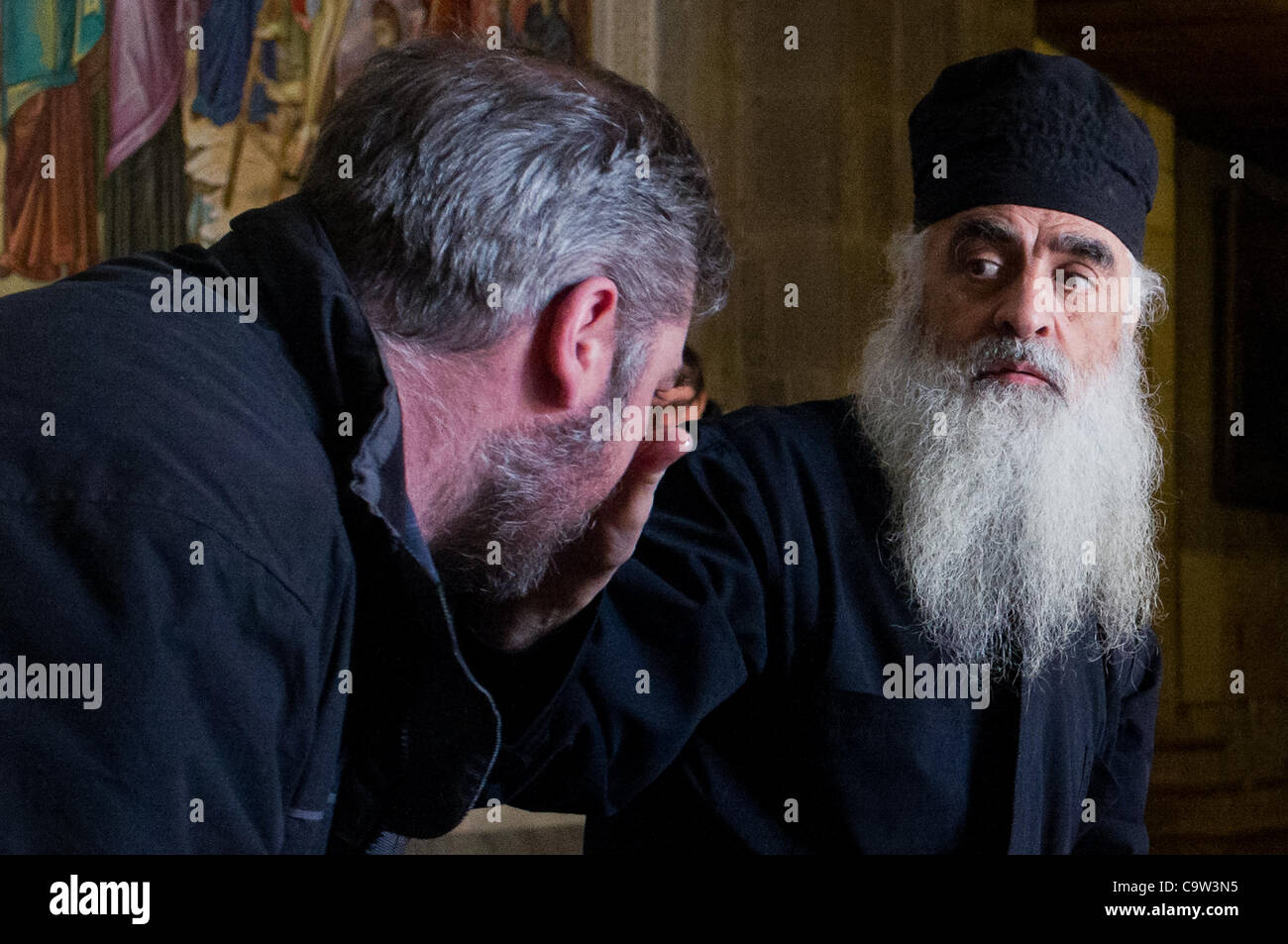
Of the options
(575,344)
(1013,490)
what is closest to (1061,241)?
(1013,490)

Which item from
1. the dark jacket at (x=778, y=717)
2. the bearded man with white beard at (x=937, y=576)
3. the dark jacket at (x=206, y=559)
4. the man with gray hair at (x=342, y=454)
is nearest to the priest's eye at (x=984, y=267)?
the bearded man with white beard at (x=937, y=576)

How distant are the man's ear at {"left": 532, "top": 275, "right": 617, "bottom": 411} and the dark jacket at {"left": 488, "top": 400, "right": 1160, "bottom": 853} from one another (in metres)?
0.34

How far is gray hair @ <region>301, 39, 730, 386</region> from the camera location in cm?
103

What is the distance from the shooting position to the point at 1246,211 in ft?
9.66

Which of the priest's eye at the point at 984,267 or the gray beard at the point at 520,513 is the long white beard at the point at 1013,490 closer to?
the priest's eye at the point at 984,267

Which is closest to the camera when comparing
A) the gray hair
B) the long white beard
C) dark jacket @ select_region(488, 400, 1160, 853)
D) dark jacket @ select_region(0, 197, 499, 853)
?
dark jacket @ select_region(0, 197, 499, 853)

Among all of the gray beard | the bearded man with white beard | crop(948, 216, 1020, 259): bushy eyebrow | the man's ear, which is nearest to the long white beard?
the bearded man with white beard

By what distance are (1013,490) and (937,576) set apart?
24 centimetres

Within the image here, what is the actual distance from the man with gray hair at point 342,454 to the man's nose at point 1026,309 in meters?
0.50

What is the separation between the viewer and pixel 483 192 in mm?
1029

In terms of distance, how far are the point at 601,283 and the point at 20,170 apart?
90.8 inches

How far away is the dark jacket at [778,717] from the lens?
134 cm

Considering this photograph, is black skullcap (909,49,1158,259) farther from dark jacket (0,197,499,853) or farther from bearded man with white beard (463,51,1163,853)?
dark jacket (0,197,499,853)
